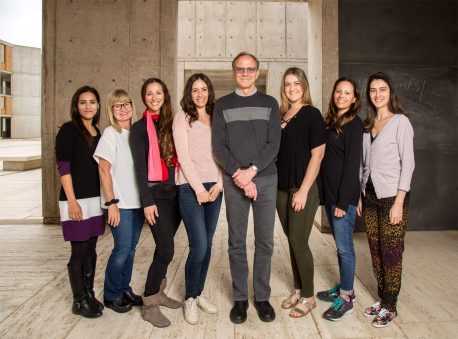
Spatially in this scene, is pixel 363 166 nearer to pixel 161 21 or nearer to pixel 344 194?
pixel 344 194

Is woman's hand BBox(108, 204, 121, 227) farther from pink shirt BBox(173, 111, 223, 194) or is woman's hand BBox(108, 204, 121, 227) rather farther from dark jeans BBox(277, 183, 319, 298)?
dark jeans BBox(277, 183, 319, 298)

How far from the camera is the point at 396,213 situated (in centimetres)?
254

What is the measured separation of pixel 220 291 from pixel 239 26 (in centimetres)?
755

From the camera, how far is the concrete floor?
2.50 meters

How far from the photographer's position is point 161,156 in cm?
252

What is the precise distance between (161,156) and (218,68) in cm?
727

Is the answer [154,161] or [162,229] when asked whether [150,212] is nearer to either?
[162,229]

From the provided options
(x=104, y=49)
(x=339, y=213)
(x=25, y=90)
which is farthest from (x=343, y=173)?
(x=25, y=90)

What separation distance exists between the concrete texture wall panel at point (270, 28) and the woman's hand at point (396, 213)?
7552 mm

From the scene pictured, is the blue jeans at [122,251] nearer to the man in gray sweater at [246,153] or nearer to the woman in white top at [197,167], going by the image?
the woman in white top at [197,167]

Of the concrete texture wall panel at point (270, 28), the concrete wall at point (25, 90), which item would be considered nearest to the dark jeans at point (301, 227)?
the concrete texture wall panel at point (270, 28)

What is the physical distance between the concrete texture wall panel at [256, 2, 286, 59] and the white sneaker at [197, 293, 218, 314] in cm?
765

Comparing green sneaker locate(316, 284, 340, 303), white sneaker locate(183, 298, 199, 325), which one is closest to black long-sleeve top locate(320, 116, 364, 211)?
green sneaker locate(316, 284, 340, 303)

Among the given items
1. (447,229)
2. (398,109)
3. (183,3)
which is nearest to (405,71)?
(447,229)
